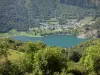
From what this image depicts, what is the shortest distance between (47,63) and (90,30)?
6022 inches

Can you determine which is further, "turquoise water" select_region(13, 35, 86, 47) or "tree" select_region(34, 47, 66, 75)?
"turquoise water" select_region(13, 35, 86, 47)

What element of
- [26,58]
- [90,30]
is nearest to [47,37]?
[90,30]

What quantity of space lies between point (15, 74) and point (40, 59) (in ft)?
9.27

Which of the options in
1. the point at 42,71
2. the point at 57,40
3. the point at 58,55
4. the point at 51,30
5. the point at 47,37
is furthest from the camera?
the point at 51,30

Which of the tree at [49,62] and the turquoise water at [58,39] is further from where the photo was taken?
the turquoise water at [58,39]

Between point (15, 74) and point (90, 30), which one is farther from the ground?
point (15, 74)

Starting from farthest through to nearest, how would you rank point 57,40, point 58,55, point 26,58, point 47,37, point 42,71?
point 47,37 → point 57,40 → point 26,58 → point 58,55 → point 42,71

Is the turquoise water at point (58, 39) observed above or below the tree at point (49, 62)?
below

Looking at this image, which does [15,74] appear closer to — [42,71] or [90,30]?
[42,71]

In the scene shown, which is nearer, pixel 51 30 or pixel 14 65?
pixel 14 65

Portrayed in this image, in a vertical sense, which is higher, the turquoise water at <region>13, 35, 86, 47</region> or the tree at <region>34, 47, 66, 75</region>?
the tree at <region>34, 47, 66, 75</region>

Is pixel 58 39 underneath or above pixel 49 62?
underneath

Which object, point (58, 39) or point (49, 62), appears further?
point (58, 39)

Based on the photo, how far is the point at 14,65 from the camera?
98.8 feet
